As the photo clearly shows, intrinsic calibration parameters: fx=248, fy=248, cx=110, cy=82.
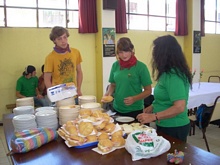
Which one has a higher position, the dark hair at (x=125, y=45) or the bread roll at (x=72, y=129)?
the dark hair at (x=125, y=45)

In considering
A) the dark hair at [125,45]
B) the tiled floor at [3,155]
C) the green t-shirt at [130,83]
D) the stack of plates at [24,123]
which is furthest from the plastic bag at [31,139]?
the tiled floor at [3,155]

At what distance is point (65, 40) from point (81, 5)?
3.01 metres

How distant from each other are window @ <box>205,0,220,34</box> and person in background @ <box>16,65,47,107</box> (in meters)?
5.41

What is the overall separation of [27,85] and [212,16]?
19.3 feet

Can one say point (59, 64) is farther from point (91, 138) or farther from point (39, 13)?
point (39, 13)

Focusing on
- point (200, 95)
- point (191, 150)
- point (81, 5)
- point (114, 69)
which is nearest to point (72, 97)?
point (114, 69)

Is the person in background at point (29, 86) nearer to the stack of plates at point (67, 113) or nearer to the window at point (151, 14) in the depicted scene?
the window at point (151, 14)

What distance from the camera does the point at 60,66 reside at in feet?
8.09

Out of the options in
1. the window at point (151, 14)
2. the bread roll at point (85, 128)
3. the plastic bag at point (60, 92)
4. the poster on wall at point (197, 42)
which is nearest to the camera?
the bread roll at point (85, 128)

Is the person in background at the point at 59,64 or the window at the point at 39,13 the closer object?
the person in background at the point at 59,64

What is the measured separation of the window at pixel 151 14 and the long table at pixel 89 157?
501cm

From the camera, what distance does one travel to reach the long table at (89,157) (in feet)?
3.92

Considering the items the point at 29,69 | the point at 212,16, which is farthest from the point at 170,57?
the point at 212,16

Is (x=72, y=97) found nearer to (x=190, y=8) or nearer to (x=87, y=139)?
(x=87, y=139)
